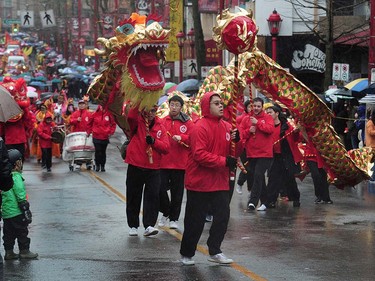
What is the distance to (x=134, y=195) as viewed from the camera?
13.3 meters

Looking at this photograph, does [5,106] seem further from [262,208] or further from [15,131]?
[15,131]

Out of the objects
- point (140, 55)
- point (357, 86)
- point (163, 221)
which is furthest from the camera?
point (357, 86)

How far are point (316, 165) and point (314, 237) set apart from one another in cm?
461

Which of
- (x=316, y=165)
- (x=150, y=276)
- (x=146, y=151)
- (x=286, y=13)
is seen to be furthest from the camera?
(x=286, y=13)

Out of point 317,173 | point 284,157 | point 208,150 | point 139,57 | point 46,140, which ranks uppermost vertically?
point 139,57

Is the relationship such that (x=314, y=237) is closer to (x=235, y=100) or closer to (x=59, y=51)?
(x=235, y=100)

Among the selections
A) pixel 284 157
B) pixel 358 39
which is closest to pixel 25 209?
pixel 284 157

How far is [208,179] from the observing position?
11.0 m

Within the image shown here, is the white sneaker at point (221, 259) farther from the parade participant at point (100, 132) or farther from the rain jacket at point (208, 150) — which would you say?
the parade participant at point (100, 132)

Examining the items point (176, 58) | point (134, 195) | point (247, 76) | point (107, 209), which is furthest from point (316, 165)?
point (176, 58)

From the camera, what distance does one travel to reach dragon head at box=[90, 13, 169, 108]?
13.0 m

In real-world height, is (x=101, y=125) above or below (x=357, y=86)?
below

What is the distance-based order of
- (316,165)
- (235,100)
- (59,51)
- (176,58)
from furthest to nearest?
(59,51) → (176,58) → (316,165) → (235,100)

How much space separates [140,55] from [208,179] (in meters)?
2.78
